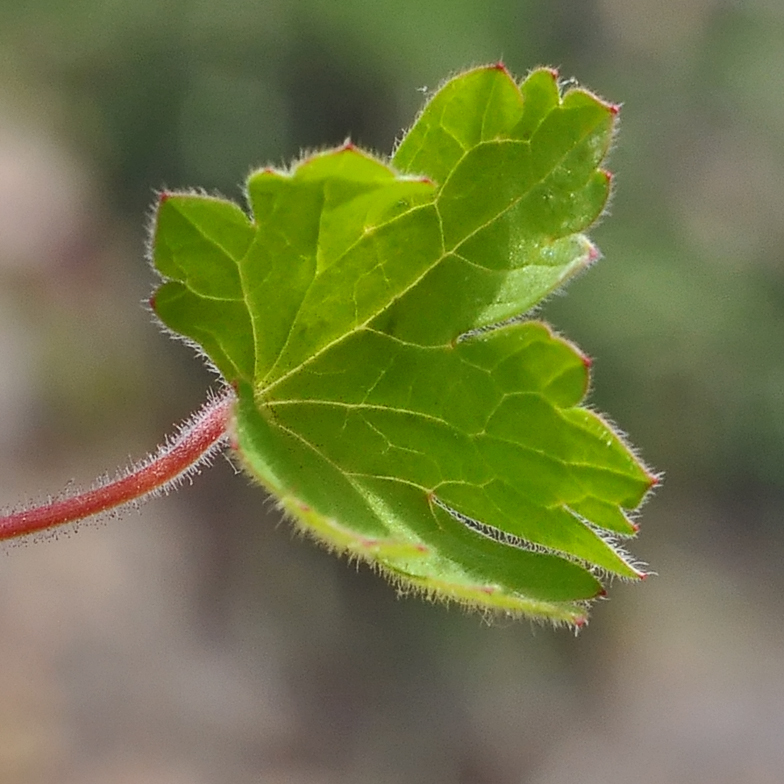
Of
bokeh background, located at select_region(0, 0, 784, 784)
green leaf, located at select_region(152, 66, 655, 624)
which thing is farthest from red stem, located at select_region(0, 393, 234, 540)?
bokeh background, located at select_region(0, 0, 784, 784)

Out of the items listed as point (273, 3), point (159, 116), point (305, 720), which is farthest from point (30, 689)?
point (273, 3)

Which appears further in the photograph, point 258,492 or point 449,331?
point 258,492

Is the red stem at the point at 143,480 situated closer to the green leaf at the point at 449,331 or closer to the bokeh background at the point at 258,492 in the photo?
the green leaf at the point at 449,331

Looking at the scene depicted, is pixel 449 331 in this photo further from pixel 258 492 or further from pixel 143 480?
pixel 258 492

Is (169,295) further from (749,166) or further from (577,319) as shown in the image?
(749,166)

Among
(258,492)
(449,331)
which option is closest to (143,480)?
(449,331)

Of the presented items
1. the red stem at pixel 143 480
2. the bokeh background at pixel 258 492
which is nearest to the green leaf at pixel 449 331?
the red stem at pixel 143 480

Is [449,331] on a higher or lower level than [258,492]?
higher

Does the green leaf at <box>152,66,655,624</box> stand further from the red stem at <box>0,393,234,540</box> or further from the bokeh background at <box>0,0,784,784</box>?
the bokeh background at <box>0,0,784,784</box>
